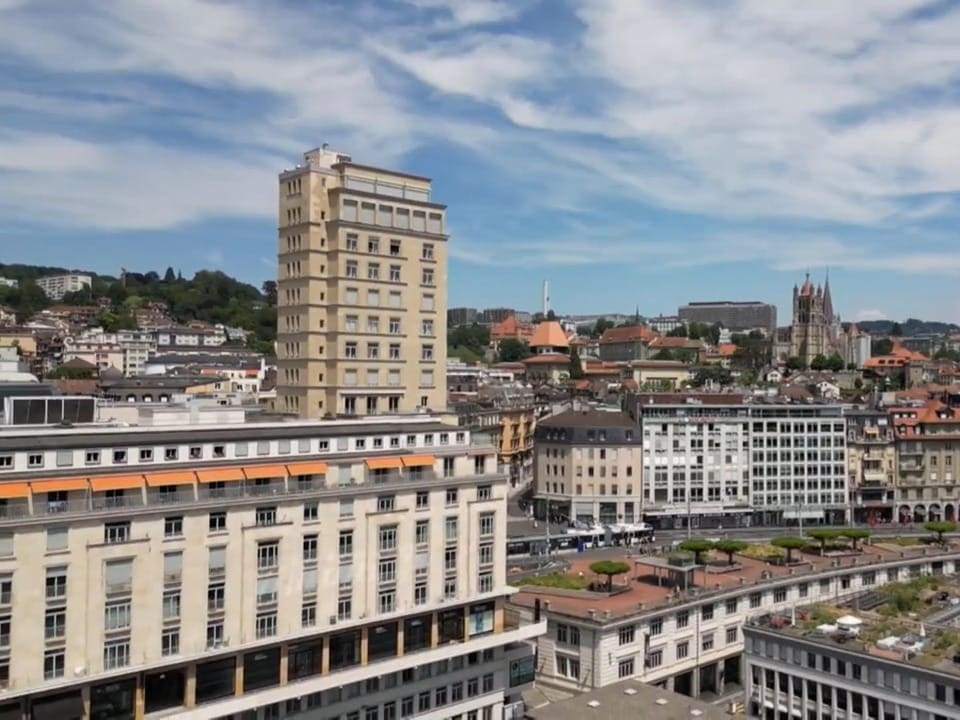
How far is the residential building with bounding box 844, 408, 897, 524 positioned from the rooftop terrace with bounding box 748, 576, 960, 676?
4792cm

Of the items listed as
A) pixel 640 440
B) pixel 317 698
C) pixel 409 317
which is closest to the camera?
pixel 317 698

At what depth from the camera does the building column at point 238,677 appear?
41625 mm

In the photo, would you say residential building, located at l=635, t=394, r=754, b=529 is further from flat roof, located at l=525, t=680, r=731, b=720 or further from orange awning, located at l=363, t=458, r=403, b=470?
orange awning, located at l=363, t=458, r=403, b=470

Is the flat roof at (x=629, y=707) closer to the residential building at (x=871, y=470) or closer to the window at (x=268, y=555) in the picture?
the window at (x=268, y=555)

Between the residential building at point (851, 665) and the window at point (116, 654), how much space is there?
3136cm

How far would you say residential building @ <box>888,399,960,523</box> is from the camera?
110438 mm

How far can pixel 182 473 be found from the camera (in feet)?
135

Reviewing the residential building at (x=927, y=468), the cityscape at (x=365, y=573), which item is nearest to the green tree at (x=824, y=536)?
A: the cityscape at (x=365, y=573)

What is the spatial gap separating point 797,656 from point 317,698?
79.4ft

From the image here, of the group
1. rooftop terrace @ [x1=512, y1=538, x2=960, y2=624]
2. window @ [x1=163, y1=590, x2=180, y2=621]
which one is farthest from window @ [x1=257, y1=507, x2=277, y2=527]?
rooftop terrace @ [x1=512, y1=538, x2=960, y2=624]

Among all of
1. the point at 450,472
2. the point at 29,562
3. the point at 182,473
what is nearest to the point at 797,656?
the point at 450,472

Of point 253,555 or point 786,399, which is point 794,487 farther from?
point 253,555

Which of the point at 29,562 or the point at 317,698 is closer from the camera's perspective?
the point at 29,562

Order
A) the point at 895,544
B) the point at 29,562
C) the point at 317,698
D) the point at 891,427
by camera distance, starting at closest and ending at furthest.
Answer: the point at 29,562 < the point at 317,698 < the point at 895,544 < the point at 891,427
